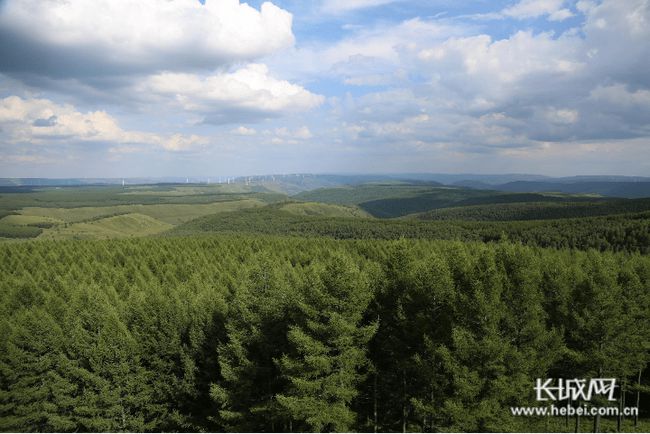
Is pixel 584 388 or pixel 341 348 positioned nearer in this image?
pixel 341 348

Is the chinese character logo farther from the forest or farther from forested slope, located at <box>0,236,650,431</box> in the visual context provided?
forested slope, located at <box>0,236,650,431</box>

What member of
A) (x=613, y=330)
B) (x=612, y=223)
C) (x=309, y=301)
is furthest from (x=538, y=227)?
(x=309, y=301)

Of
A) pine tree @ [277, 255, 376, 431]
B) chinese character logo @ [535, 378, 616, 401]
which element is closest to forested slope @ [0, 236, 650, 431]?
pine tree @ [277, 255, 376, 431]

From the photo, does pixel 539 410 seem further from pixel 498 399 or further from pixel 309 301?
pixel 309 301

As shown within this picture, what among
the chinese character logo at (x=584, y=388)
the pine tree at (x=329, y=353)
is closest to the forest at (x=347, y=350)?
the pine tree at (x=329, y=353)

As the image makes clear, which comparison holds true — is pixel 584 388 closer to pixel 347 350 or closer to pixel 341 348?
pixel 347 350

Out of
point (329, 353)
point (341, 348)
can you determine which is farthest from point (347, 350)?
point (329, 353)

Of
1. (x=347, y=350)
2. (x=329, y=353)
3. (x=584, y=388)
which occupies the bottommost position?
(x=584, y=388)

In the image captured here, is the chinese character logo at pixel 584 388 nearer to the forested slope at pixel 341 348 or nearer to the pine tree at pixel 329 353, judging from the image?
the forested slope at pixel 341 348
